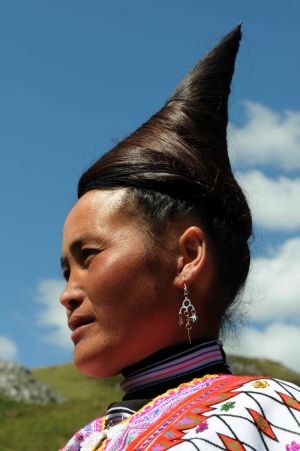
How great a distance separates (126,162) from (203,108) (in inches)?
19.7

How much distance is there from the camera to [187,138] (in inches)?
141

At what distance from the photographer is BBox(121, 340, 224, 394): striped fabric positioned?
10.5 ft

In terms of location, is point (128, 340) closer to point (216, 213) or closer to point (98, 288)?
point (98, 288)

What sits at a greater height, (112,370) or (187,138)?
(187,138)

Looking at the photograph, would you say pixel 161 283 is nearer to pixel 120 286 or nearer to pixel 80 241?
pixel 120 286

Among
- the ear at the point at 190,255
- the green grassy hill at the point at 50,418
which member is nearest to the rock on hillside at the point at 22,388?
the green grassy hill at the point at 50,418

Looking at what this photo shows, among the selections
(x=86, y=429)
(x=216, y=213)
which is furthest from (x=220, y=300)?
(x=86, y=429)

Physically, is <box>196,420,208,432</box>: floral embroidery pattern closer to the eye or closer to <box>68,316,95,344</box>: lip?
<box>68,316,95,344</box>: lip

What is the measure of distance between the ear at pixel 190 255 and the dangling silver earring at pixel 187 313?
41 millimetres

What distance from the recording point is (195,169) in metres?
3.45

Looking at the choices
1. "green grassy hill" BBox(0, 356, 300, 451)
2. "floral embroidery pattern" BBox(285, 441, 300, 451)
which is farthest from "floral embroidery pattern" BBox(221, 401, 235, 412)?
"green grassy hill" BBox(0, 356, 300, 451)

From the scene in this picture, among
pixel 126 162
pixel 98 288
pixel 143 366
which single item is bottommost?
pixel 143 366

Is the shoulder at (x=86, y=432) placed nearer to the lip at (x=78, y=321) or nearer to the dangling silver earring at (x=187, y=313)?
the lip at (x=78, y=321)

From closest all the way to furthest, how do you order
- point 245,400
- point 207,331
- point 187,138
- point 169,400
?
point 245,400 < point 169,400 < point 207,331 < point 187,138
